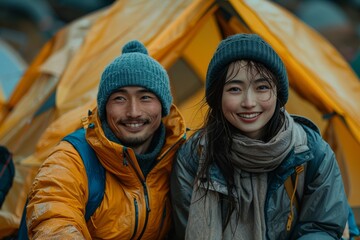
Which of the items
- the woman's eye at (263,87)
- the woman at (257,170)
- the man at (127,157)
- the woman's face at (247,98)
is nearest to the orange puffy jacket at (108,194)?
the man at (127,157)

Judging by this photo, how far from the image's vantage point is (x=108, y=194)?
3.22 m

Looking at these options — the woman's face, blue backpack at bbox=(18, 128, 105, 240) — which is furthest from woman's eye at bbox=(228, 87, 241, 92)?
blue backpack at bbox=(18, 128, 105, 240)

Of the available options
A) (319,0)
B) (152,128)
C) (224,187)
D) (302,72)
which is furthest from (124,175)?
(319,0)

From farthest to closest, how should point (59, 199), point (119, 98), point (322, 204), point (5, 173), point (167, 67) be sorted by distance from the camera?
point (167, 67), point (5, 173), point (119, 98), point (322, 204), point (59, 199)

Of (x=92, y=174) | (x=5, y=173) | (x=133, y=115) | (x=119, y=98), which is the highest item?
(x=119, y=98)

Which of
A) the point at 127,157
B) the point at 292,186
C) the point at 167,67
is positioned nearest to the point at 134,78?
the point at 127,157

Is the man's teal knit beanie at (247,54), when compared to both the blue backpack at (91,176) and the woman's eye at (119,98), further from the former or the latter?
the blue backpack at (91,176)

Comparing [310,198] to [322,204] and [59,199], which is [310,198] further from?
[59,199]

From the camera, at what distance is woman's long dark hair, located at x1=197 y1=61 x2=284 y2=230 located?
3111 millimetres

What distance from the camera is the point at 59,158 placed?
3148 mm

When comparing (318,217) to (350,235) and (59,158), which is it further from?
(59,158)

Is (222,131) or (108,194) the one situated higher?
(222,131)

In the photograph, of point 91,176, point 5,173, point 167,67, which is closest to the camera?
point 91,176

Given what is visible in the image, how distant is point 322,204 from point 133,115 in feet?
3.19
